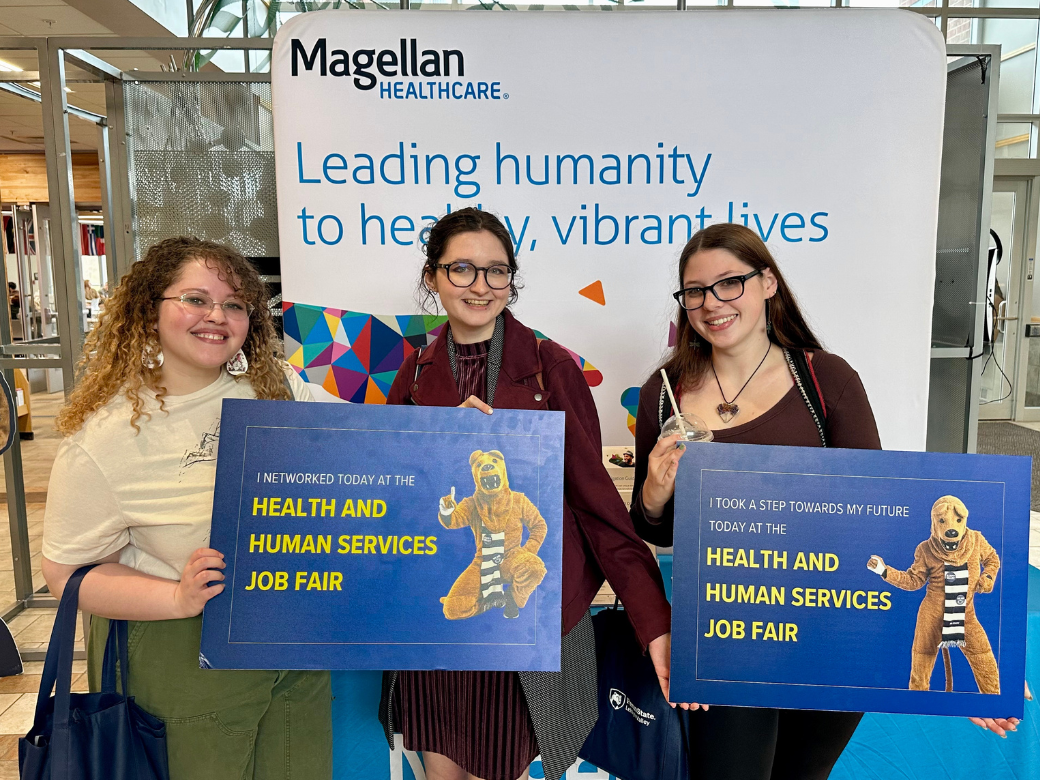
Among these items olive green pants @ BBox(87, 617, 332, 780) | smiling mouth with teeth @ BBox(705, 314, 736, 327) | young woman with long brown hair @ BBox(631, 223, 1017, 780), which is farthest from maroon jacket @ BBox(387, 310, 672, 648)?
olive green pants @ BBox(87, 617, 332, 780)

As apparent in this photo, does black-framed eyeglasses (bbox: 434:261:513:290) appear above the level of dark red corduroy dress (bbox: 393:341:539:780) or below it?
above

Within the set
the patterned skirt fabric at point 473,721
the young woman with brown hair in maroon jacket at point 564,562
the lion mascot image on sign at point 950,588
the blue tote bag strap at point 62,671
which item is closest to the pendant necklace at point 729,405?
the young woman with brown hair in maroon jacket at point 564,562

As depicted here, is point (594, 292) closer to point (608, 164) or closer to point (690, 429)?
point (608, 164)

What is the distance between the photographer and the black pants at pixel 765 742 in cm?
147

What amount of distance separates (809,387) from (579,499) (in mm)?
560

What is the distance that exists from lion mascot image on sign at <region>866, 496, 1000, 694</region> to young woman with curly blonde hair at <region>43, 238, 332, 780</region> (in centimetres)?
124

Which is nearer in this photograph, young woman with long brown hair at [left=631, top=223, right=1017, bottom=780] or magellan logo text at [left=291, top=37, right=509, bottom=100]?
young woman with long brown hair at [left=631, top=223, right=1017, bottom=780]

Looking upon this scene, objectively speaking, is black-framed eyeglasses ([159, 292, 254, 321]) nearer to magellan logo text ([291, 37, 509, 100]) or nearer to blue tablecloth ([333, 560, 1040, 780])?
blue tablecloth ([333, 560, 1040, 780])

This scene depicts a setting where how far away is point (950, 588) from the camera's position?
1.31m

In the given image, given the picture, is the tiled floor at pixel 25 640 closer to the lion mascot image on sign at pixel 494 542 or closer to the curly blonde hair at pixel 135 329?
the curly blonde hair at pixel 135 329

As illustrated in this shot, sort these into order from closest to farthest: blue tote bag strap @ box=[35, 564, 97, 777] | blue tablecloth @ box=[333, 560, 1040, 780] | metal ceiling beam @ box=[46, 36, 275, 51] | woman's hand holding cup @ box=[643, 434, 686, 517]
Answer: blue tote bag strap @ box=[35, 564, 97, 777]
woman's hand holding cup @ box=[643, 434, 686, 517]
blue tablecloth @ box=[333, 560, 1040, 780]
metal ceiling beam @ box=[46, 36, 275, 51]

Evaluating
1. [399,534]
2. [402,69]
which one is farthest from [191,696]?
[402,69]

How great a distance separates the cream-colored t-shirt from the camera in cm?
128

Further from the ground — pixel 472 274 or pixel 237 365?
pixel 472 274
